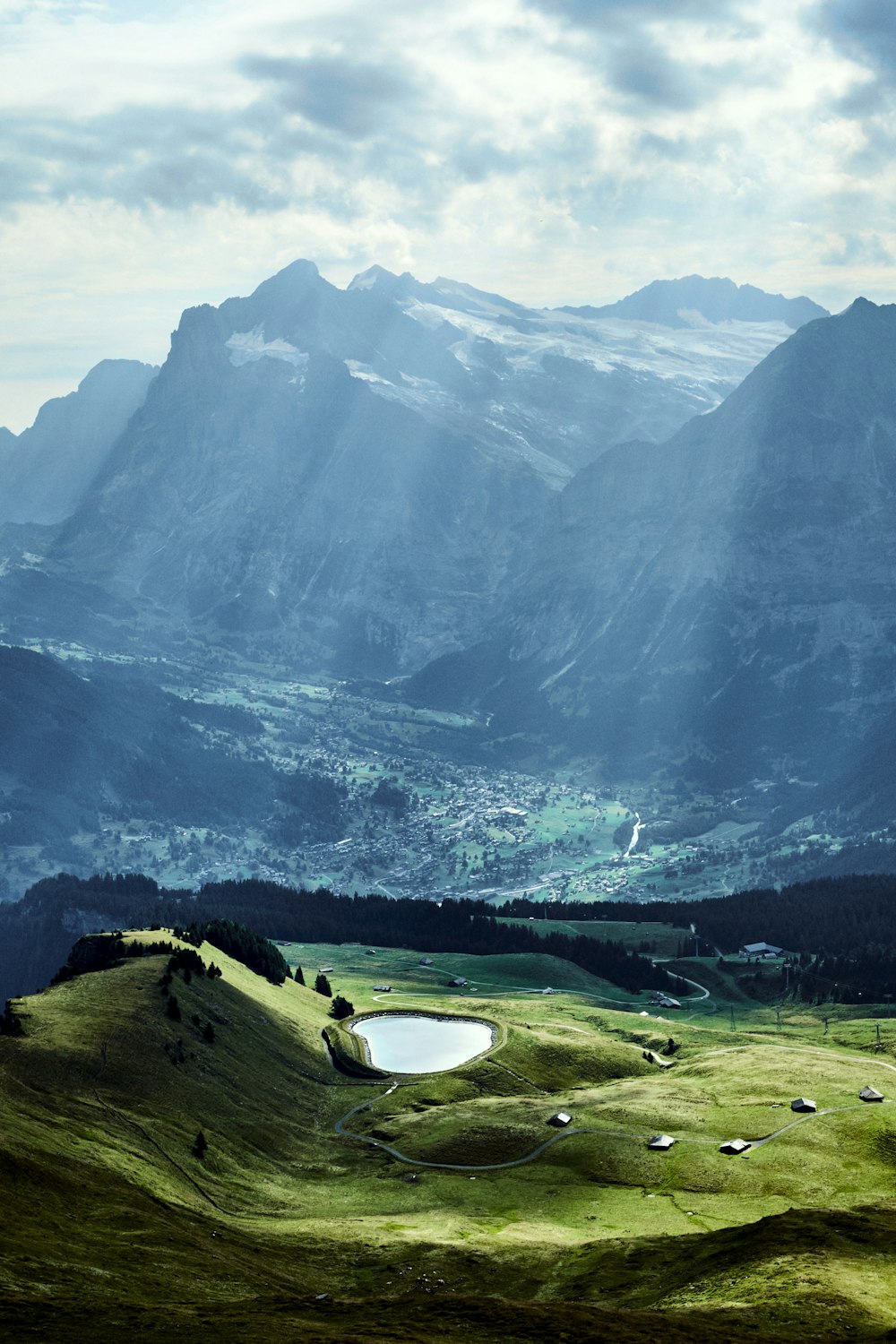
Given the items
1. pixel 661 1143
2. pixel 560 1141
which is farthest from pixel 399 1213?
pixel 661 1143

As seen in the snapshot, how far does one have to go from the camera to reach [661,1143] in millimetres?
181750

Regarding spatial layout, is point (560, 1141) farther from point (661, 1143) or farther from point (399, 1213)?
point (399, 1213)

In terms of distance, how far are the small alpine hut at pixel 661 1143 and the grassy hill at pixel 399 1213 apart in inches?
51.1

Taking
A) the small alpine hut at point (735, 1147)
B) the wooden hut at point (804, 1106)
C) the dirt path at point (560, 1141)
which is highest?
the wooden hut at point (804, 1106)

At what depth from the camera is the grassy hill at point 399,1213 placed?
4309 inches

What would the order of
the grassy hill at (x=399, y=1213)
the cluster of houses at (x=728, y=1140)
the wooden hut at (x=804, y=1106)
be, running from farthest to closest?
the wooden hut at (x=804, y=1106) → the cluster of houses at (x=728, y=1140) → the grassy hill at (x=399, y=1213)

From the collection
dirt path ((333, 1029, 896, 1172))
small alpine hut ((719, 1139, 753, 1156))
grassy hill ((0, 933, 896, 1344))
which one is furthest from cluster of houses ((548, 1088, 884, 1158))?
grassy hill ((0, 933, 896, 1344))

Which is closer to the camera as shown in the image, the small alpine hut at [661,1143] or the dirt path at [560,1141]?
the dirt path at [560,1141]

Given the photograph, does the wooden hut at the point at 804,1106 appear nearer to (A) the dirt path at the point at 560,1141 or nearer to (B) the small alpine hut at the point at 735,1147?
(A) the dirt path at the point at 560,1141

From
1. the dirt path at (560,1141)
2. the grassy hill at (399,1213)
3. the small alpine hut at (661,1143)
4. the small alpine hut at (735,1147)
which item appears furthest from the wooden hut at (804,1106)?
the small alpine hut at (661,1143)

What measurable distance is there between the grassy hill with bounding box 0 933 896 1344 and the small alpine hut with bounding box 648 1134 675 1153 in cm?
130

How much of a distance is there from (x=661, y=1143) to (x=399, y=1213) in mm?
37193

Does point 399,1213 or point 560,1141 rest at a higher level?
point 560,1141

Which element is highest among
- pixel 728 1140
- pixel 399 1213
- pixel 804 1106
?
pixel 804 1106
